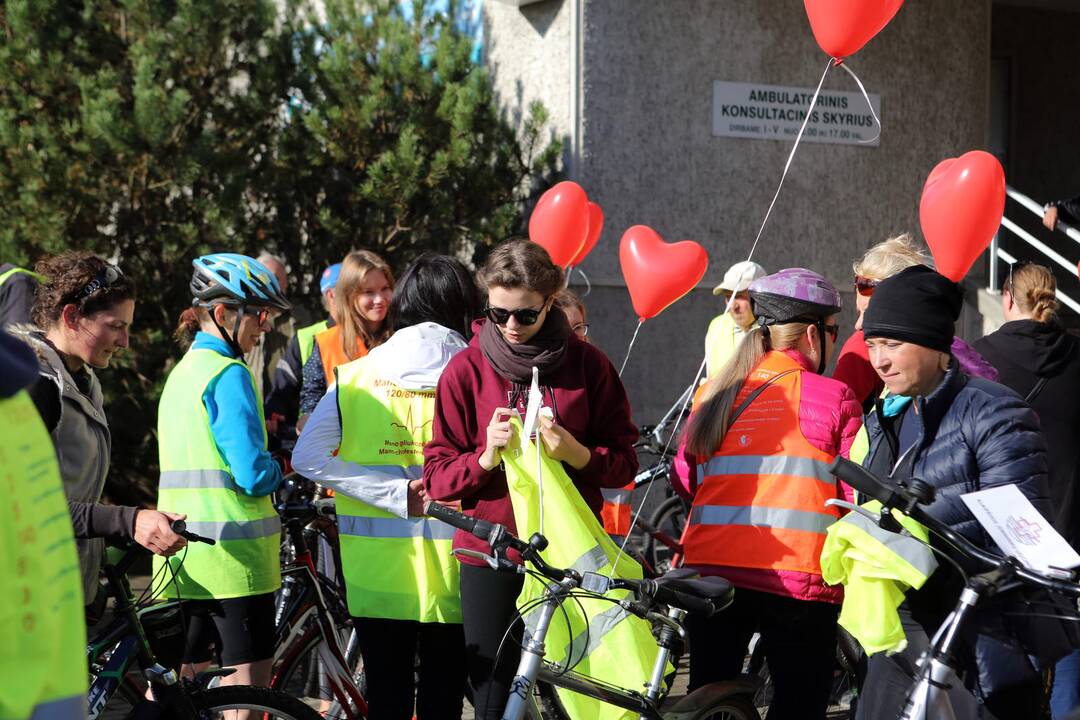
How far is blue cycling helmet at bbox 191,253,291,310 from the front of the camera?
4141mm

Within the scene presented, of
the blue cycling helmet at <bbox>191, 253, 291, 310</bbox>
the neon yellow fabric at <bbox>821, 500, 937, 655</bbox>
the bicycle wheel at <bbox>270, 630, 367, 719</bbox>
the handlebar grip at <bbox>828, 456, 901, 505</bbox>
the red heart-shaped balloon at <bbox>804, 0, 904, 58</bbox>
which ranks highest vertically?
the red heart-shaped balloon at <bbox>804, 0, 904, 58</bbox>

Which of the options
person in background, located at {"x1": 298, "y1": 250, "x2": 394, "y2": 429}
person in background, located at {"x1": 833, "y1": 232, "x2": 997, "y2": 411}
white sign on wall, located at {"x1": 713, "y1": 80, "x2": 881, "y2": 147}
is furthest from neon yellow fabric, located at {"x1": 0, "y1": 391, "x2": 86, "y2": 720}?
white sign on wall, located at {"x1": 713, "y1": 80, "x2": 881, "y2": 147}

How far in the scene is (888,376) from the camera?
3072 millimetres

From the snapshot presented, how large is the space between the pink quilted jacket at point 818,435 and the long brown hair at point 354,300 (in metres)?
2.31

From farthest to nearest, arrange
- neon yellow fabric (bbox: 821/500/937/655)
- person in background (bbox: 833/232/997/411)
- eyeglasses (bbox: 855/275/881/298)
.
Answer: eyeglasses (bbox: 855/275/881/298) < person in background (bbox: 833/232/997/411) < neon yellow fabric (bbox: 821/500/937/655)

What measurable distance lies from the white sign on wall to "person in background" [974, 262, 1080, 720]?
153 inches

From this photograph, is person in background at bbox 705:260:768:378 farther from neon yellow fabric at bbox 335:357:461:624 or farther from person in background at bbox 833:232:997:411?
neon yellow fabric at bbox 335:357:461:624

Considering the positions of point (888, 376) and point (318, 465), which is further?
point (318, 465)

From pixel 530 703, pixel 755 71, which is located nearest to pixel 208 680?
pixel 530 703

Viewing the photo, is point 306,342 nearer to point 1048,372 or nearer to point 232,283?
point 232,283

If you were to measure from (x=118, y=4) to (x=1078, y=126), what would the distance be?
29.8 feet

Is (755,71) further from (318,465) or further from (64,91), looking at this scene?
(318,465)

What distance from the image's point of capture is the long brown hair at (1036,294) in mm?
5082

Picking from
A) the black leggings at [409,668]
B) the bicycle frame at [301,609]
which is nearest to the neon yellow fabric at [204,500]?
the black leggings at [409,668]
